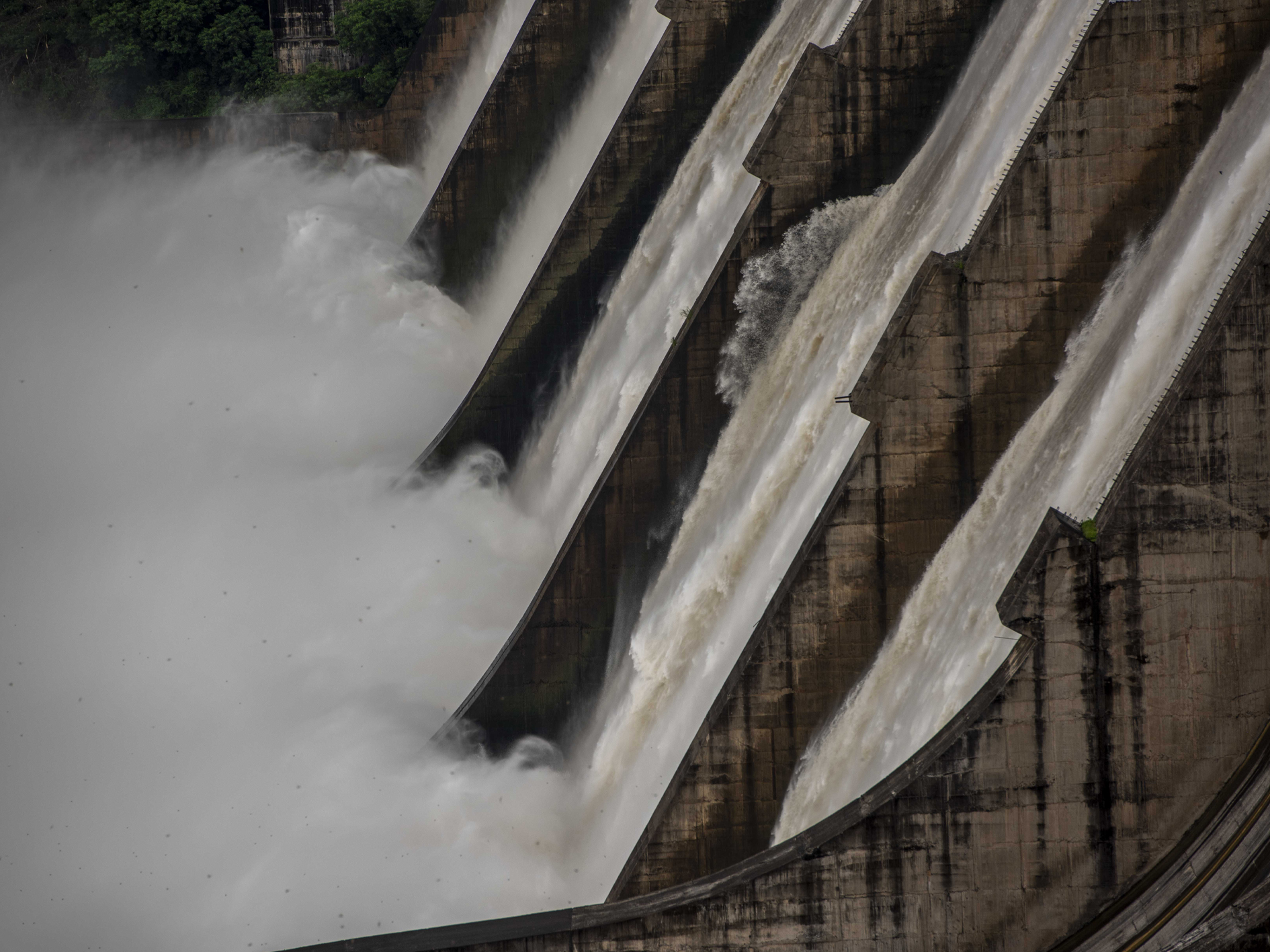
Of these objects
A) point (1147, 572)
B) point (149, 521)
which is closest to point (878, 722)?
point (1147, 572)

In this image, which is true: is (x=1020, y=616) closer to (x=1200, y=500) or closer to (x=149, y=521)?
(x=1200, y=500)

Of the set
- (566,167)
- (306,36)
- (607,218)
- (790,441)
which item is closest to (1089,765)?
(790,441)

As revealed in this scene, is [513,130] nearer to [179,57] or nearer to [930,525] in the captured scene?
[930,525]

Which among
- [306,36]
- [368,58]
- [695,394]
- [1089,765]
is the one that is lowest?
[1089,765]

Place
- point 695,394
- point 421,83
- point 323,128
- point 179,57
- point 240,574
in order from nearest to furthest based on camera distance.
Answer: point 695,394 → point 240,574 → point 421,83 → point 323,128 → point 179,57

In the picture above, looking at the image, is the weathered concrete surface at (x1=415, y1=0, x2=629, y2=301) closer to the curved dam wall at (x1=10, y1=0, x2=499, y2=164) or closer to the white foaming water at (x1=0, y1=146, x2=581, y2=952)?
the white foaming water at (x1=0, y1=146, x2=581, y2=952)

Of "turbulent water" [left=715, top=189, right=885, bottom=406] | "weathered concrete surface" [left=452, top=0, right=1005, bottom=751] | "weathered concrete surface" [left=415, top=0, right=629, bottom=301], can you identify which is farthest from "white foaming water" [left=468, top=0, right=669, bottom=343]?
"turbulent water" [left=715, top=189, right=885, bottom=406]

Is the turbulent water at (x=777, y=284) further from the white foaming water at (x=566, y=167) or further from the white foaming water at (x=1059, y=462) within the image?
the white foaming water at (x=566, y=167)
